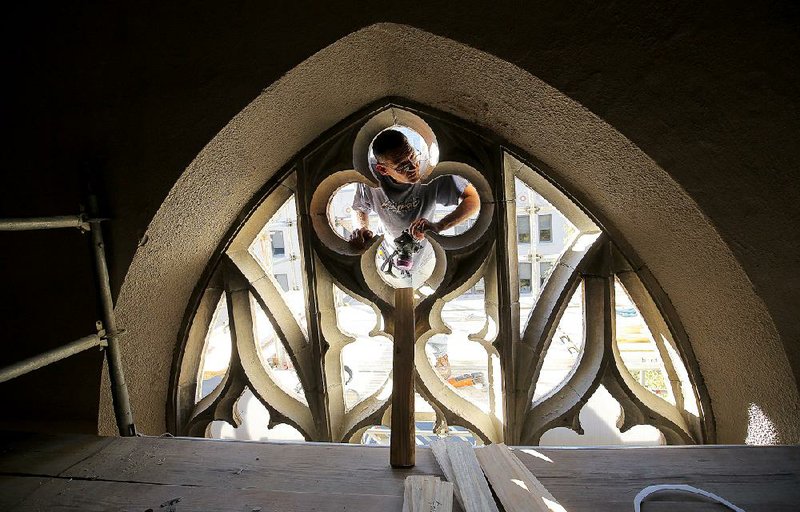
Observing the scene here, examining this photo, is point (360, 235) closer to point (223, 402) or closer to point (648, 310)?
point (223, 402)

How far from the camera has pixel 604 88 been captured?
104cm

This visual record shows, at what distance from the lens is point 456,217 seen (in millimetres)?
1745

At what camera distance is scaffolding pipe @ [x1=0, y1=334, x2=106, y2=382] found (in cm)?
85

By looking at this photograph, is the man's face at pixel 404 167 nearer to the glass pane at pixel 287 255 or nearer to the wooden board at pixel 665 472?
the glass pane at pixel 287 255

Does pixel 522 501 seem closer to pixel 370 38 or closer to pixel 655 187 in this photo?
pixel 655 187

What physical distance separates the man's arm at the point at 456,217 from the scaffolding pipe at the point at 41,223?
1199mm

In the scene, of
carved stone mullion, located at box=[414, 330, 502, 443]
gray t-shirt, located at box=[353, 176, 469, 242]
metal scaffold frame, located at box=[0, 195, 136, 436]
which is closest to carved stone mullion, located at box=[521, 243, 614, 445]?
carved stone mullion, located at box=[414, 330, 502, 443]

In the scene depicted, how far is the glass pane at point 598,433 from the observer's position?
8.53 ft

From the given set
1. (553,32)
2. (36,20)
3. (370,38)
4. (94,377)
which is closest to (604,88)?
(553,32)

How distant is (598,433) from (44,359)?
12.2 feet

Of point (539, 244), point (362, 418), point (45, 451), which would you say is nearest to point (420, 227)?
point (362, 418)

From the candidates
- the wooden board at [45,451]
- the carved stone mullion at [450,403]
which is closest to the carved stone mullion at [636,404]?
the carved stone mullion at [450,403]

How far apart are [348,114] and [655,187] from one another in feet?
3.84

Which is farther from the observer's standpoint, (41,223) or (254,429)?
(254,429)
